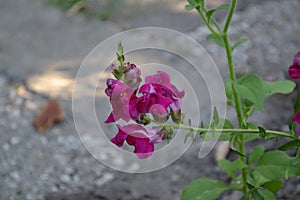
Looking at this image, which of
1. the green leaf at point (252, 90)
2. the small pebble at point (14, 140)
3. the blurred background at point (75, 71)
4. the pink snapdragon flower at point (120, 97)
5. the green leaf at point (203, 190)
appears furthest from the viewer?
the small pebble at point (14, 140)

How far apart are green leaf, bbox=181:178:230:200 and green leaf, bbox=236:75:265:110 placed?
11.2 inches

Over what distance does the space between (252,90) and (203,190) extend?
0.32 metres

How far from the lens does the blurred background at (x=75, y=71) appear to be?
2.21 meters

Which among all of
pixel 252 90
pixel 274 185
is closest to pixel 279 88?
pixel 252 90

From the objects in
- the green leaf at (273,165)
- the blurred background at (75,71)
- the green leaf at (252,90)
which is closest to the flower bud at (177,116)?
the green leaf at (252,90)

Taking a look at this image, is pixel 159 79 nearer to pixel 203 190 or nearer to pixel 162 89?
pixel 162 89

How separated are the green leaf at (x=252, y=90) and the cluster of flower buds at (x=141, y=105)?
13.4 inches

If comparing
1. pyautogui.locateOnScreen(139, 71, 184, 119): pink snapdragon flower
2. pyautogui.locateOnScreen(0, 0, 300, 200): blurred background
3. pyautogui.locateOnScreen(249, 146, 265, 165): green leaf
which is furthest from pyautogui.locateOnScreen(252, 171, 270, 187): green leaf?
pyautogui.locateOnScreen(139, 71, 184, 119): pink snapdragon flower

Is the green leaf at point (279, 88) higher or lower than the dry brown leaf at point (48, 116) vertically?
lower

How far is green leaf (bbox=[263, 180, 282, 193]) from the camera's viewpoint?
5.60 feet

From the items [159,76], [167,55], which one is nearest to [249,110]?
[159,76]

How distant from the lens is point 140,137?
45.0 inches

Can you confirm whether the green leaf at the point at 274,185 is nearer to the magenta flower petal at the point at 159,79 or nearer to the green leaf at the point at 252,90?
the green leaf at the point at 252,90

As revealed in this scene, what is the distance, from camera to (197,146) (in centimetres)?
239
